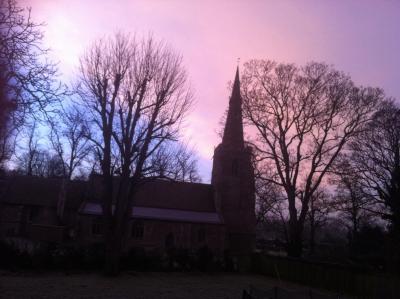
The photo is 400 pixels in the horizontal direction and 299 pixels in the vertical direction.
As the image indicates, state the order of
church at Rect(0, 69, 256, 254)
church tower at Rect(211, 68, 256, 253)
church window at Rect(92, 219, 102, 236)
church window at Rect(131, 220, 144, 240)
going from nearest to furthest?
church window at Rect(92, 219, 102, 236) < church at Rect(0, 69, 256, 254) < church window at Rect(131, 220, 144, 240) < church tower at Rect(211, 68, 256, 253)

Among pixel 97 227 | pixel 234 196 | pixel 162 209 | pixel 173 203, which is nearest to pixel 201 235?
pixel 173 203

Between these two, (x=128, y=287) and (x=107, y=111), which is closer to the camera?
(x=128, y=287)

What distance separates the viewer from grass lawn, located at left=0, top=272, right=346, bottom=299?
59.8 feet

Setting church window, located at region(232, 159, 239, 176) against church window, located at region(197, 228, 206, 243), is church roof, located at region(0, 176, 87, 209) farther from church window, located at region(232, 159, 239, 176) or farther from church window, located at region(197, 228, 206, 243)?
church window, located at region(232, 159, 239, 176)

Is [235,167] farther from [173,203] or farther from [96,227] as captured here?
[96,227]

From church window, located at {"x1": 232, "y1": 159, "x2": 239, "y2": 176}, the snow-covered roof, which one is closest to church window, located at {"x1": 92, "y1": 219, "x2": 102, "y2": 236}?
the snow-covered roof

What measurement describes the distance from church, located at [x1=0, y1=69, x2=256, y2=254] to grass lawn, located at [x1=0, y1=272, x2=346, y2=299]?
1634cm

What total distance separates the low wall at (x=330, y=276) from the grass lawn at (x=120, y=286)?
1319 mm

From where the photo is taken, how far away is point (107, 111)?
27031 mm

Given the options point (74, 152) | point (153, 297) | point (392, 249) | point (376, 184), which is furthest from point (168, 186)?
point (153, 297)

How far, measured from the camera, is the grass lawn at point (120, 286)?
18.2 meters

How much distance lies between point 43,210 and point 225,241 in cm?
1961

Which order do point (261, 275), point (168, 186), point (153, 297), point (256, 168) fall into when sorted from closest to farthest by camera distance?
point (153, 297) → point (261, 275) → point (256, 168) → point (168, 186)

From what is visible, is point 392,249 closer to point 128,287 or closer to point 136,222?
point 128,287
